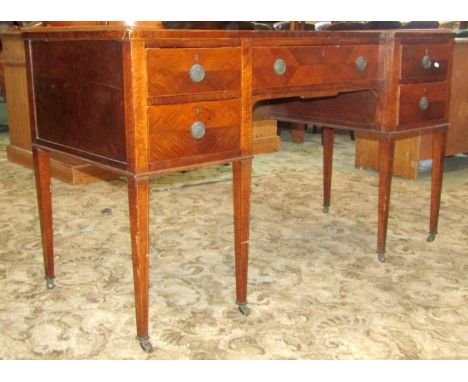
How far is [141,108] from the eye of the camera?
1476mm

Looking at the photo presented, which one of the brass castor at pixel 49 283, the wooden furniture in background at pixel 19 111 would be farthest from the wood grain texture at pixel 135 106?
the wooden furniture in background at pixel 19 111

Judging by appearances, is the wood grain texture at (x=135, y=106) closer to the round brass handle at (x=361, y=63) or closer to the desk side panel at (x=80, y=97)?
the desk side panel at (x=80, y=97)

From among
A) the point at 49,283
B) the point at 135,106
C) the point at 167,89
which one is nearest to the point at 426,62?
the point at 167,89

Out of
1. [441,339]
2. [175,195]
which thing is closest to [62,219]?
[175,195]

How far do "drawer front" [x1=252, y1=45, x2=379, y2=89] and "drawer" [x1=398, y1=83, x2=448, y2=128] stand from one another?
0.20 m

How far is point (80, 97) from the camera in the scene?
1665 mm

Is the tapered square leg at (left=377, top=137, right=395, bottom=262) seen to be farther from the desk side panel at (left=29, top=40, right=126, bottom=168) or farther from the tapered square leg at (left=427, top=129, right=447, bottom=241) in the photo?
the desk side panel at (left=29, top=40, right=126, bottom=168)

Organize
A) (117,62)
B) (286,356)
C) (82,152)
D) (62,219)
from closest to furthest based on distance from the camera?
(117,62) → (286,356) → (82,152) → (62,219)

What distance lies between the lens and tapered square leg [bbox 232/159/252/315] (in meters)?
1.76

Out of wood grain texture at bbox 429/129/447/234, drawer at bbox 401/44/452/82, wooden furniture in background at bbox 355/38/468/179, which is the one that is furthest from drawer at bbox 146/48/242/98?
wooden furniture in background at bbox 355/38/468/179

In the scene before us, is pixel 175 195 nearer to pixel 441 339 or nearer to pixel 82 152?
pixel 82 152

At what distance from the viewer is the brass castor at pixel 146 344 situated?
63.9 inches

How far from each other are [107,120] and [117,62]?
0.17 meters

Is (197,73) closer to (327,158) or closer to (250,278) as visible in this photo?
(250,278)
